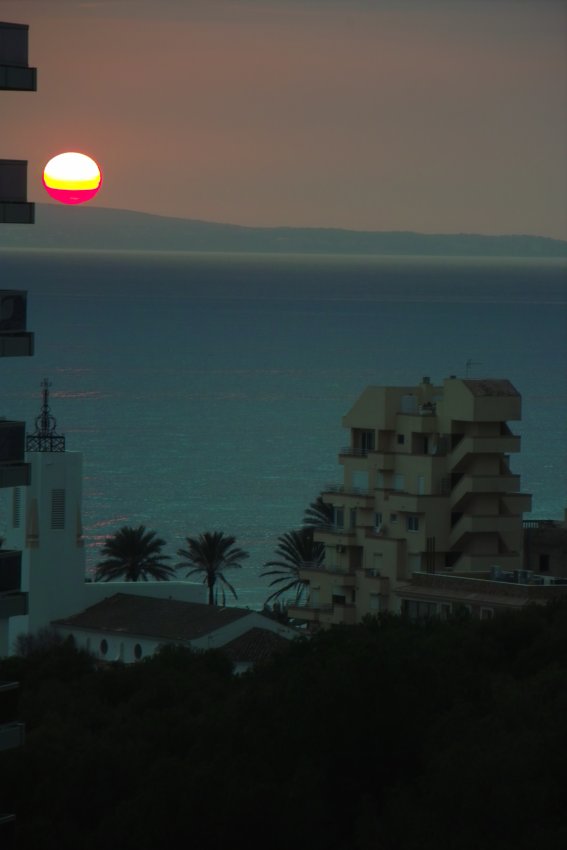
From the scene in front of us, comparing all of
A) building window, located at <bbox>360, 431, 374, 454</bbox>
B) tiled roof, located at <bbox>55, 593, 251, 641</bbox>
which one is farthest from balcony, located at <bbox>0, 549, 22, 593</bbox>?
building window, located at <bbox>360, 431, 374, 454</bbox>

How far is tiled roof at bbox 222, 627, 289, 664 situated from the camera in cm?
5603

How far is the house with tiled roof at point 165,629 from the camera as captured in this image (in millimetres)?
57000

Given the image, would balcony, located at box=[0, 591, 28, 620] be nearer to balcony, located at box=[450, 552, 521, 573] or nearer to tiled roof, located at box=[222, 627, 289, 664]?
tiled roof, located at box=[222, 627, 289, 664]

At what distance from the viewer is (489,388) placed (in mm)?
61562

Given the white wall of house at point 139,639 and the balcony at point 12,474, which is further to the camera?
the white wall of house at point 139,639

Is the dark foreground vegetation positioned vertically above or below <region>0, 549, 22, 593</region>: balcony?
below

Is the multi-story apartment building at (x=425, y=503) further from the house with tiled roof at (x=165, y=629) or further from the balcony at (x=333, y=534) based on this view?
the house with tiled roof at (x=165, y=629)

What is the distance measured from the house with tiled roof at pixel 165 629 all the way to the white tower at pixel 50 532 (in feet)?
2.29

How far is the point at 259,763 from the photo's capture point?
3662 cm

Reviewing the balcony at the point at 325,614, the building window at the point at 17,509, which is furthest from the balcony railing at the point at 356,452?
the building window at the point at 17,509

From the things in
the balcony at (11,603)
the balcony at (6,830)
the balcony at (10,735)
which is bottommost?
the balcony at (6,830)

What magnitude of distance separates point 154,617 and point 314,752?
22.4 m

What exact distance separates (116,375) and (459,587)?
14270 centimetres

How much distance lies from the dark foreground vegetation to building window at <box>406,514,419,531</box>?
1539cm
